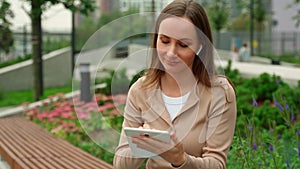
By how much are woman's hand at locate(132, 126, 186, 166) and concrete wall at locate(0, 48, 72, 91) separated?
47.9ft

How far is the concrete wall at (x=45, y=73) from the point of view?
17267mm

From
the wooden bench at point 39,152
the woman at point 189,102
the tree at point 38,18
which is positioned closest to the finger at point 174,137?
the woman at point 189,102

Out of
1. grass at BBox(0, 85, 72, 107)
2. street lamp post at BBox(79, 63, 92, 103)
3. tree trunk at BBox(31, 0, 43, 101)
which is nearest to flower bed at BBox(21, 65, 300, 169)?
street lamp post at BBox(79, 63, 92, 103)

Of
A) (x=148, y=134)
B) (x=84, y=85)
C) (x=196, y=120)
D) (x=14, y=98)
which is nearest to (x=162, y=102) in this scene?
(x=196, y=120)

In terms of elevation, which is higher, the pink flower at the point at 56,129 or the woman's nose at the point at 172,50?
the woman's nose at the point at 172,50

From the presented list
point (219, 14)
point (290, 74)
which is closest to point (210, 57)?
point (290, 74)

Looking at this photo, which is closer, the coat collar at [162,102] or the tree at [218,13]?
the coat collar at [162,102]

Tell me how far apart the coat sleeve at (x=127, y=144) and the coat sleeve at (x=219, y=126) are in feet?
0.90

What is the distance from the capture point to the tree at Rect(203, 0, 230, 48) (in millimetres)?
37094

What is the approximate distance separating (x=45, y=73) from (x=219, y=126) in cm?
1662

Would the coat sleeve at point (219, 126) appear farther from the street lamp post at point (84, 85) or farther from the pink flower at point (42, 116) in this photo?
the pink flower at point (42, 116)

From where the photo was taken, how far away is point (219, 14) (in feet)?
122

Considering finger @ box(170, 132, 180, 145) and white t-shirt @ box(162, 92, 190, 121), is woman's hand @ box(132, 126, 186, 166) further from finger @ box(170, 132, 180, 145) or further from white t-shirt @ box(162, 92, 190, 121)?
white t-shirt @ box(162, 92, 190, 121)

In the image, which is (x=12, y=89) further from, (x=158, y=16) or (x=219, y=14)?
(x=219, y=14)
